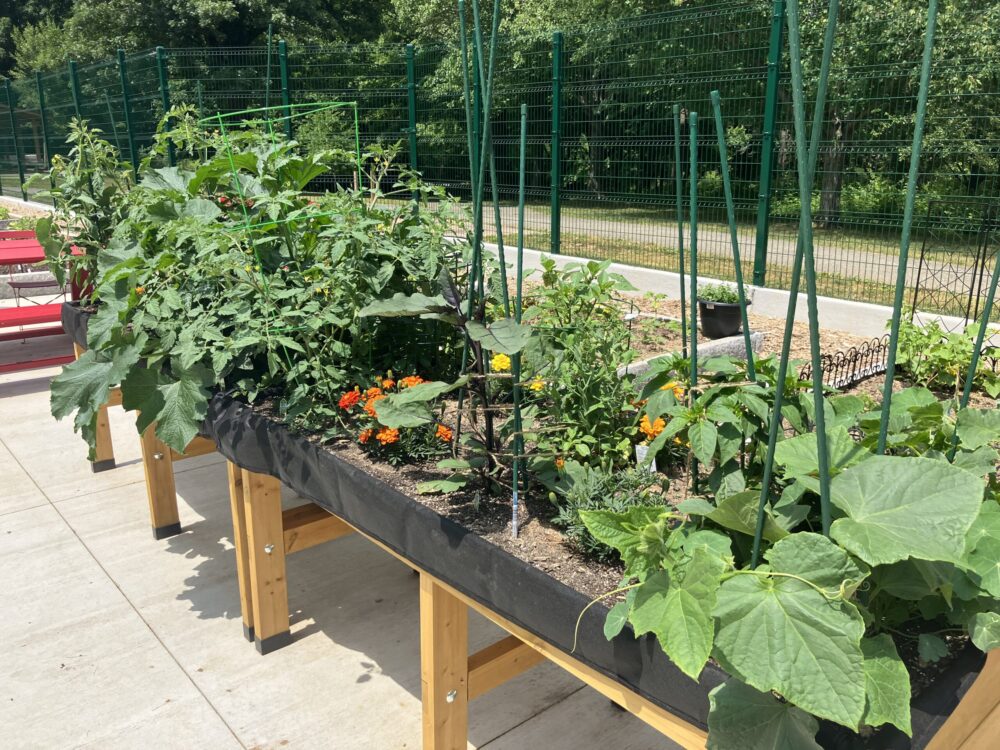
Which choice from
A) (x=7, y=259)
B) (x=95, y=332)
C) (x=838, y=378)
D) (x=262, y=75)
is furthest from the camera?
(x=262, y=75)

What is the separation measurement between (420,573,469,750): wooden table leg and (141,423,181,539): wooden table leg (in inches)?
75.6

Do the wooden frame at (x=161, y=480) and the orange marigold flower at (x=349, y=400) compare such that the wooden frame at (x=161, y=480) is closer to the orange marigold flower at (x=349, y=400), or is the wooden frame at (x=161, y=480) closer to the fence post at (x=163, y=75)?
the orange marigold flower at (x=349, y=400)

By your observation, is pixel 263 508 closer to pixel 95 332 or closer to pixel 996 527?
pixel 95 332

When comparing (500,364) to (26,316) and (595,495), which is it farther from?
(26,316)

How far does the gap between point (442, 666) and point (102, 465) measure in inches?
118

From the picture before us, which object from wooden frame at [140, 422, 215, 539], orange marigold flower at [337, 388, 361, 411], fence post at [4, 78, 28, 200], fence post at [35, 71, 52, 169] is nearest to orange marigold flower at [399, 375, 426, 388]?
orange marigold flower at [337, 388, 361, 411]

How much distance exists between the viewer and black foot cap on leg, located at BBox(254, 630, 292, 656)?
272 centimetres

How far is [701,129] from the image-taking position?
8.48m

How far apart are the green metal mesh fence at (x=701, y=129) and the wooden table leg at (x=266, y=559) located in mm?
2924

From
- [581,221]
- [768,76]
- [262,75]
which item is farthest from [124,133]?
[768,76]

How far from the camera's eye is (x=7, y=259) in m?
5.82

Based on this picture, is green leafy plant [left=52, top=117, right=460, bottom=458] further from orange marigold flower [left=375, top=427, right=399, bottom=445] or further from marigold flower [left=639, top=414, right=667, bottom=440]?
marigold flower [left=639, top=414, right=667, bottom=440]

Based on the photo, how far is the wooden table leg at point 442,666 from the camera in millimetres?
1907

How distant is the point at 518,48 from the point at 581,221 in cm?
216
